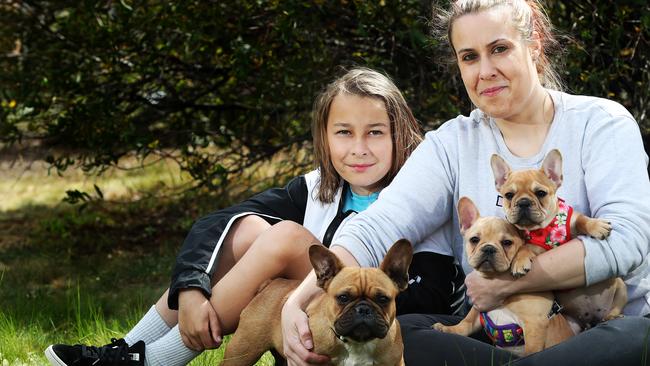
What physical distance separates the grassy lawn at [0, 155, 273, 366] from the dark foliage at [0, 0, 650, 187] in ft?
1.70

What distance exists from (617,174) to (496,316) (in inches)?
26.2

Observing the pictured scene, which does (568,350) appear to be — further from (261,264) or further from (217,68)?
(217,68)

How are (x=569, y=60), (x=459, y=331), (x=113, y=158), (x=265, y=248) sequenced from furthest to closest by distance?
(x=113, y=158)
(x=569, y=60)
(x=265, y=248)
(x=459, y=331)

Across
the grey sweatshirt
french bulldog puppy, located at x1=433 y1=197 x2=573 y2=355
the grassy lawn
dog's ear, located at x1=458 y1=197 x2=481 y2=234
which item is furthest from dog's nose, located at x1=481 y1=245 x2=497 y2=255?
the grassy lawn

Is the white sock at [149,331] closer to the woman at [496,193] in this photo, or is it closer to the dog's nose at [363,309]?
the woman at [496,193]

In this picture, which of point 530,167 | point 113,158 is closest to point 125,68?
point 113,158

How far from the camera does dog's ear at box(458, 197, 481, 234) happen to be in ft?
11.5

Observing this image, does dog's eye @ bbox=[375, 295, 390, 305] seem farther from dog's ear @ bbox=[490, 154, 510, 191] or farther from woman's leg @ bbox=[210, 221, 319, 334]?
woman's leg @ bbox=[210, 221, 319, 334]

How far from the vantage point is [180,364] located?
4.10 m

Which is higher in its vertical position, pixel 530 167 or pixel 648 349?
pixel 530 167

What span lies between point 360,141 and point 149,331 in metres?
1.22

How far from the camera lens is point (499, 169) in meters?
3.54

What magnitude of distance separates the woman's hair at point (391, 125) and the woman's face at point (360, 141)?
3 centimetres

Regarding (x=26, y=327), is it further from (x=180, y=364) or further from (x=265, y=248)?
(x=265, y=248)
